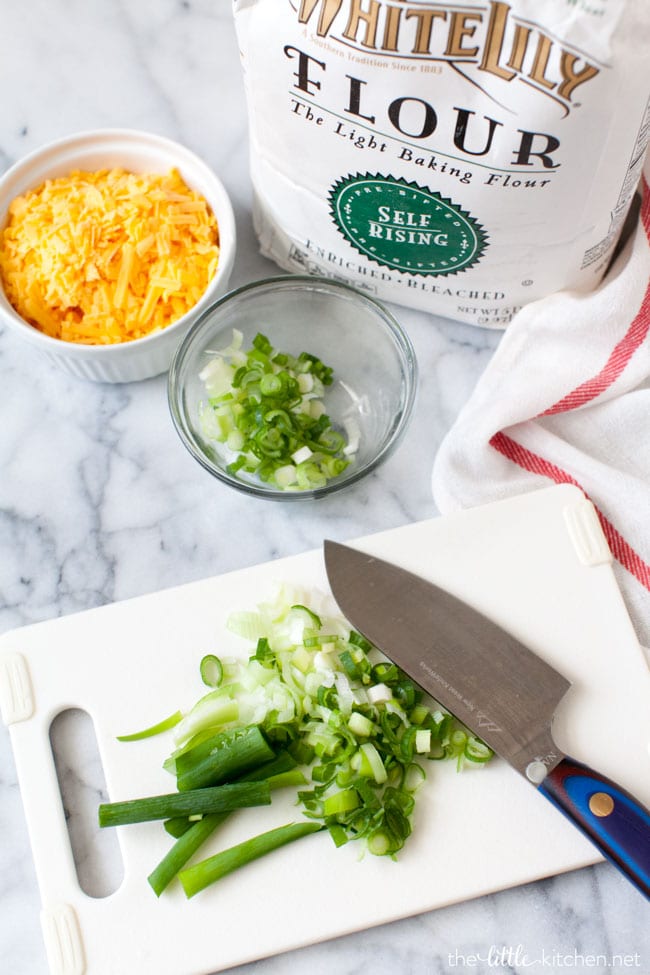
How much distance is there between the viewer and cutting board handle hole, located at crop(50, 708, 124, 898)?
1.22 m

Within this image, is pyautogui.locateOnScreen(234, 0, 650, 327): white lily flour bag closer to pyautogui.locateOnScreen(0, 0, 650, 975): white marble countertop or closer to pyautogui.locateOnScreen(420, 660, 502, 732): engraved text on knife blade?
pyautogui.locateOnScreen(0, 0, 650, 975): white marble countertop

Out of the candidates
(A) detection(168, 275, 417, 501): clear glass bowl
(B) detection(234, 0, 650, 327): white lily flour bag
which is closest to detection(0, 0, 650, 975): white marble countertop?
(A) detection(168, 275, 417, 501): clear glass bowl

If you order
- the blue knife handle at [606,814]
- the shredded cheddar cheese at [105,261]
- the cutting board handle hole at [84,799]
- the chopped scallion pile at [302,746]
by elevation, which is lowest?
the cutting board handle hole at [84,799]

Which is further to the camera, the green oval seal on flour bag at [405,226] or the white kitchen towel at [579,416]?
the white kitchen towel at [579,416]

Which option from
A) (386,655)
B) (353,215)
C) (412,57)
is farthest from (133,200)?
(386,655)

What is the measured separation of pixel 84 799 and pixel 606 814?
606 mm

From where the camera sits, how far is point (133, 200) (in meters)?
1.35

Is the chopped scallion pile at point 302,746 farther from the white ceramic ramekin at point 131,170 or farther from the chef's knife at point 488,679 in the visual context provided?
the white ceramic ramekin at point 131,170

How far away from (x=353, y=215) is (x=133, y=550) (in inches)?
20.0

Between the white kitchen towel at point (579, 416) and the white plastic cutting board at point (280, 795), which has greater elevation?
the white kitchen towel at point (579, 416)

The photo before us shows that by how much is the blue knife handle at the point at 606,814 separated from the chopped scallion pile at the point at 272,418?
0.46 m

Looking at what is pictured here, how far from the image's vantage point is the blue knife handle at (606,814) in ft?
3.70

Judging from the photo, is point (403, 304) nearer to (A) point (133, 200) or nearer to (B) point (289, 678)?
(A) point (133, 200)

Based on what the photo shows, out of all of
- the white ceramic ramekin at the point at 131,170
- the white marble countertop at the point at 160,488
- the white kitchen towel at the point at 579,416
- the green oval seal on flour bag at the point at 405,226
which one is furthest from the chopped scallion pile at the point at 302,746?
the green oval seal on flour bag at the point at 405,226
